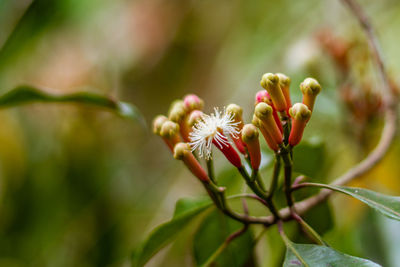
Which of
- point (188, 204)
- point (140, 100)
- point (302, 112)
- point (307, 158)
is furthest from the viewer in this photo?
point (140, 100)

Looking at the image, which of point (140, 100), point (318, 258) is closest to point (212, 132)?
point (318, 258)

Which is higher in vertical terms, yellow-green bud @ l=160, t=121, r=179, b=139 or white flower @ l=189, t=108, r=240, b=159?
yellow-green bud @ l=160, t=121, r=179, b=139

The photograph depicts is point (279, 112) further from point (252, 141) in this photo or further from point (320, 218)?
point (320, 218)

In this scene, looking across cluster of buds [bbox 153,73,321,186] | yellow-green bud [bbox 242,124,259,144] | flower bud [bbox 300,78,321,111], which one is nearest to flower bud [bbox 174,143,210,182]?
cluster of buds [bbox 153,73,321,186]

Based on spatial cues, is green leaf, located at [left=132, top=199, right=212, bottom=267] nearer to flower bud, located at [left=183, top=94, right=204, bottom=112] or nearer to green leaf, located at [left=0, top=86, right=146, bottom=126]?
flower bud, located at [left=183, top=94, right=204, bottom=112]

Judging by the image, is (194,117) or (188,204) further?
(188,204)

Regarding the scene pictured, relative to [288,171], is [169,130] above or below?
above
